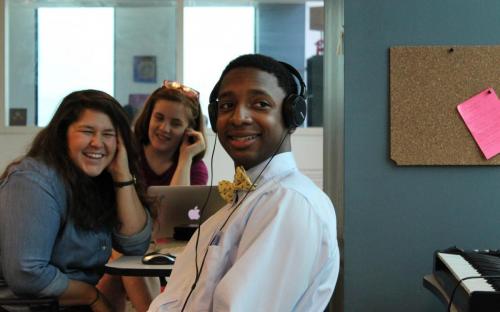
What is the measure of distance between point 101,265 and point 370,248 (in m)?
0.85

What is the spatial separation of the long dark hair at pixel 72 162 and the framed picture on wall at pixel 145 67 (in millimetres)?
3068

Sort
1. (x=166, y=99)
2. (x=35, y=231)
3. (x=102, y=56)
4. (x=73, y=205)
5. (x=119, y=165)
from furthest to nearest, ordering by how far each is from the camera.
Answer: (x=102, y=56) → (x=166, y=99) → (x=119, y=165) → (x=73, y=205) → (x=35, y=231)

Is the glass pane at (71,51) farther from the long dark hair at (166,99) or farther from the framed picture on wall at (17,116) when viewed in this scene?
the long dark hair at (166,99)

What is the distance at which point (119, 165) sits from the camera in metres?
1.87

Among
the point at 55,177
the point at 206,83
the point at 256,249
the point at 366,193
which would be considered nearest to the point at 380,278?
the point at 366,193

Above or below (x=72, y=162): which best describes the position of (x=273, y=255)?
below

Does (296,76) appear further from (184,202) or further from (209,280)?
(184,202)

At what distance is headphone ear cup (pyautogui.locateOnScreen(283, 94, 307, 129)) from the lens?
1.08m

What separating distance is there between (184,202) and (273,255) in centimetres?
117

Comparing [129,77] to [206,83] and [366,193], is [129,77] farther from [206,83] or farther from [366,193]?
[366,193]

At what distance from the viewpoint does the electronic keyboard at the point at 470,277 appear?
105cm

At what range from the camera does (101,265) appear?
1.82 metres

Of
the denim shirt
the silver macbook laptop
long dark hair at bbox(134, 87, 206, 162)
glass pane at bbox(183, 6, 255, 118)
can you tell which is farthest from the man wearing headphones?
glass pane at bbox(183, 6, 255, 118)

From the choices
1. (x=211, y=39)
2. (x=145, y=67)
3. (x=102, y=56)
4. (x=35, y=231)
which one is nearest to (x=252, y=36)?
(x=211, y=39)
